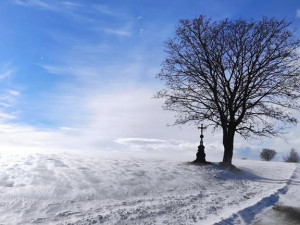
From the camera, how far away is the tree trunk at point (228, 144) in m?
20.3

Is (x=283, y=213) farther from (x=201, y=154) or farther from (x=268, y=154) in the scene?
(x=268, y=154)

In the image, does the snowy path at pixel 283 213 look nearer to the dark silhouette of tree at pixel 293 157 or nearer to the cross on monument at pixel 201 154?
the cross on monument at pixel 201 154

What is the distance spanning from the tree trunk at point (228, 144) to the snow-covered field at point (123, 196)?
628 cm

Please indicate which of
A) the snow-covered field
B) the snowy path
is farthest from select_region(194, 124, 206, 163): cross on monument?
the snowy path

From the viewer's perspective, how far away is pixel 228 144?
2047 cm

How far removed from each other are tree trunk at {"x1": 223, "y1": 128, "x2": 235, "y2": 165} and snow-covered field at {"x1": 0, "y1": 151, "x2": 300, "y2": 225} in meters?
6.28

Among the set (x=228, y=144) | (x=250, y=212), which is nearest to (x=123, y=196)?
(x=250, y=212)

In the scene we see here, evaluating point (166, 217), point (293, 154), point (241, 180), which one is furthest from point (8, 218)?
point (293, 154)

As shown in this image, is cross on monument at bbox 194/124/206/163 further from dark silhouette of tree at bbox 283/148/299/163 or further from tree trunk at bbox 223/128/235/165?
dark silhouette of tree at bbox 283/148/299/163

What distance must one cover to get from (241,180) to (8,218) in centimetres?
1164

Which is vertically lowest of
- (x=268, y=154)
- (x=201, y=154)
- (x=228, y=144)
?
(x=201, y=154)

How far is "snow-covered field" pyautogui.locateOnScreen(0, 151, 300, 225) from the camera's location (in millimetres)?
7227

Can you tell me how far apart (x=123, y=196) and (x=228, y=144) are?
41.8 ft

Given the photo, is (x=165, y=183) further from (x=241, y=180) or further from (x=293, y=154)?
(x=293, y=154)
